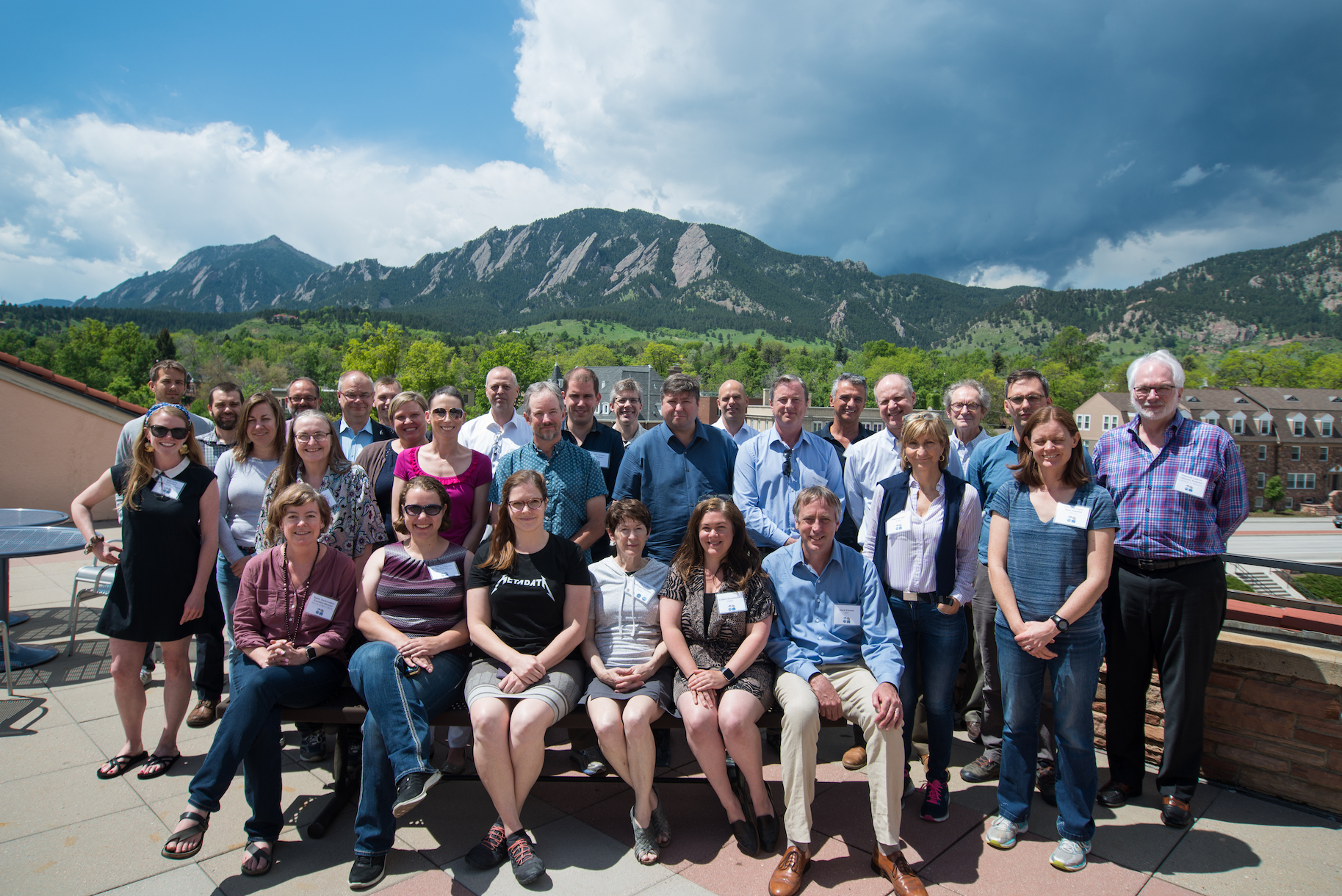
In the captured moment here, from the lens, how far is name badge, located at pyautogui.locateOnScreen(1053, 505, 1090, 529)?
2.92 metres

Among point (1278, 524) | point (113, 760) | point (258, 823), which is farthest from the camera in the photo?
point (1278, 524)

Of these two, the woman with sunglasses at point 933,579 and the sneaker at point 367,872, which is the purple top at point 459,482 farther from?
the woman with sunglasses at point 933,579

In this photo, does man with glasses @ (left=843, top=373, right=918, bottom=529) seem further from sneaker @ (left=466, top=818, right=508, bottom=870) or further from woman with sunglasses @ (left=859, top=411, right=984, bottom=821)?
sneaker @ (left=466, top=818, right=508, bottom=870)

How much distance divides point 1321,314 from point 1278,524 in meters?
165

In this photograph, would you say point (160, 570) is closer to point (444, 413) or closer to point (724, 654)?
point (444, 413)

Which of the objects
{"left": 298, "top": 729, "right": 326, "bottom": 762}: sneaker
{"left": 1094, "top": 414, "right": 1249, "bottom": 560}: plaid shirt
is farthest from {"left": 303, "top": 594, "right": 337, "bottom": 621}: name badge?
{"left": 1094, "top": 414, "right": 1249, "bottom": 560}: plaid shirt

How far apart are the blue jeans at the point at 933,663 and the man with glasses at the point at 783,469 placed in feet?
3.19

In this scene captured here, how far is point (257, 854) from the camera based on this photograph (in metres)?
2.72

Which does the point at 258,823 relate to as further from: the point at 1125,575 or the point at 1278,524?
the point at 1278,524

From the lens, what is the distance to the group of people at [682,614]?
287 cm

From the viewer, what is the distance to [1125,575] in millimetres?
3271

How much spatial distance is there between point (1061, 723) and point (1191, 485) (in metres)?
1.31

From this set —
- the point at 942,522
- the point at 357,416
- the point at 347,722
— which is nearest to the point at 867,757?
the point at 942,522

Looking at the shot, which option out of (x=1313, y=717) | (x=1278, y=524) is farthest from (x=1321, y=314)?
(x=1313, y=717)
